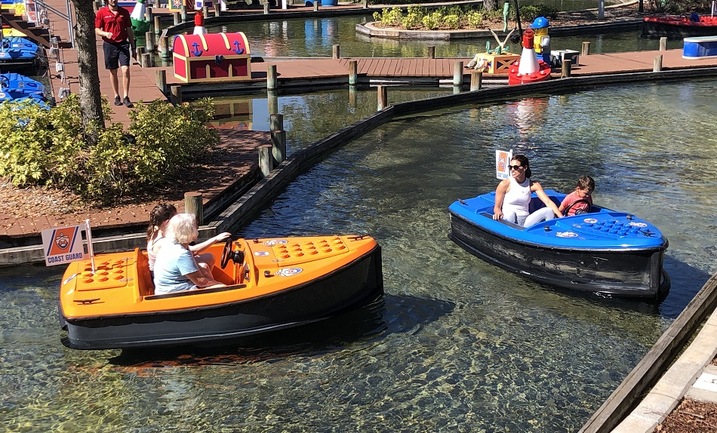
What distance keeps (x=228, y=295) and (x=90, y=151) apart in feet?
18.0

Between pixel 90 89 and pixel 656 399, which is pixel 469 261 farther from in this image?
pixel 90 89

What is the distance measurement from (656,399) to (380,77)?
1865cm

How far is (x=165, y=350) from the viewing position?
29.8 ft

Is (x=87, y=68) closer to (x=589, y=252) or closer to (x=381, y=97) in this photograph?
(x=381, y=97)

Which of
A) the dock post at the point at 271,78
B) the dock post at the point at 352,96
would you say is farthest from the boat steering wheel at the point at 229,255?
the dock post at the point at 271,78

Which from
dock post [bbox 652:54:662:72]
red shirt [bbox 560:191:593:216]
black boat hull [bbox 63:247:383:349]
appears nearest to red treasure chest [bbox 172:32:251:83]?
dock post [bbox 652:54:662:72]

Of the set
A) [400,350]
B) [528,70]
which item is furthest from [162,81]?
[400,350]

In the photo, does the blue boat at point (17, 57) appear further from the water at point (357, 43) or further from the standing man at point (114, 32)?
the standing man at point (114, 32)

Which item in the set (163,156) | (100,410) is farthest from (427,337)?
(163,156)

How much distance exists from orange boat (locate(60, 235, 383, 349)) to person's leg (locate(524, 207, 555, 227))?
2389mm

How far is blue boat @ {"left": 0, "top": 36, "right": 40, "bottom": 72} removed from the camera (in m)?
26.7

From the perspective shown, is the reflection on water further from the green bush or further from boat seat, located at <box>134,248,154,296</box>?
the green bush

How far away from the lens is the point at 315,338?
941 centimetres

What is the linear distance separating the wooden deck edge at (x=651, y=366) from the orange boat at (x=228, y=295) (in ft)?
10.6
